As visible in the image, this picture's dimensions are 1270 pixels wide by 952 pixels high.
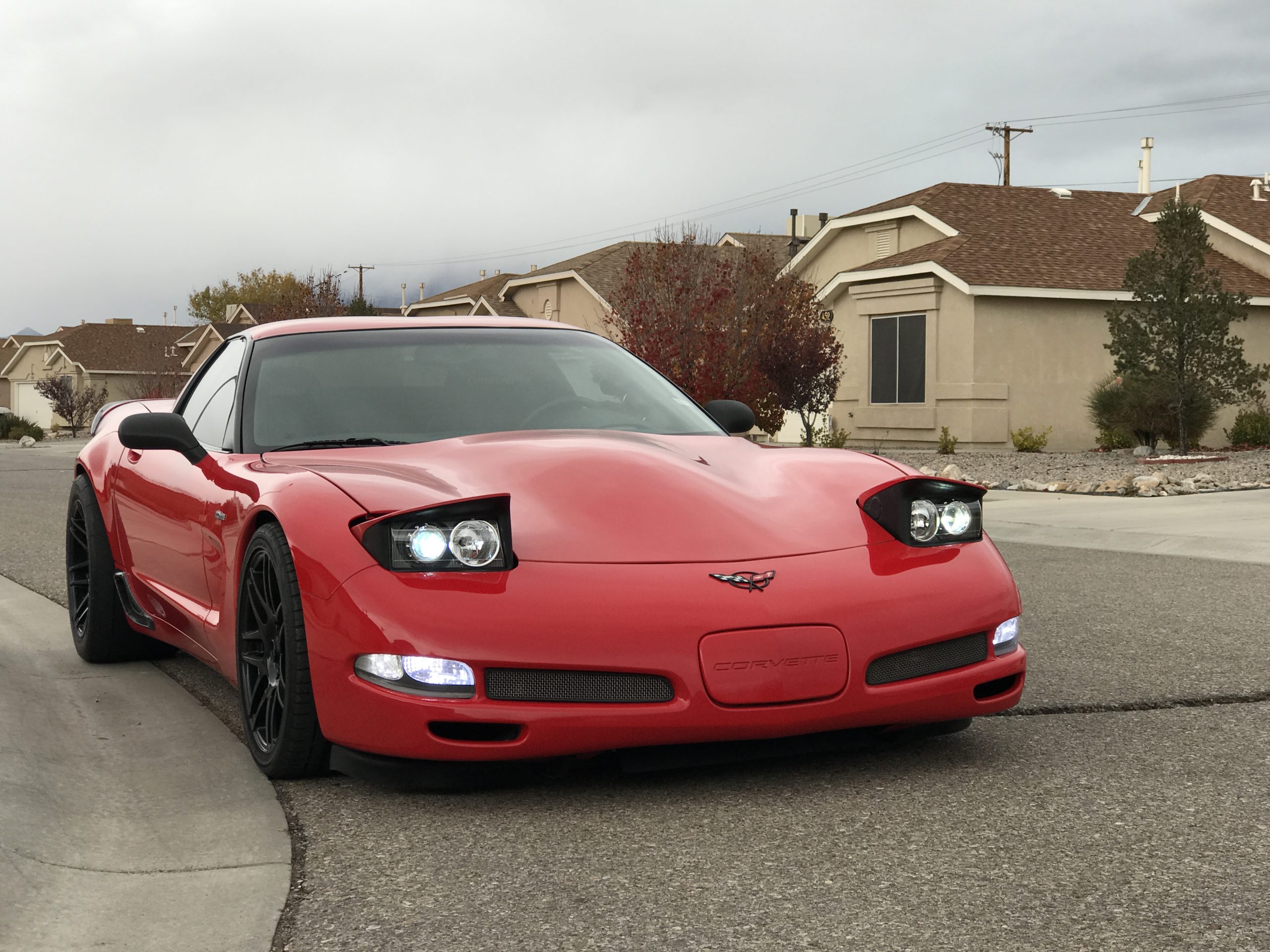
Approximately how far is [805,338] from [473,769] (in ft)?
74.0

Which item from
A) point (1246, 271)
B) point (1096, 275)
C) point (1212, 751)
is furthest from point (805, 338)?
point (1212, 751)

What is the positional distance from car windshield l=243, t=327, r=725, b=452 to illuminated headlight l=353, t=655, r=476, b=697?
122 centimetres

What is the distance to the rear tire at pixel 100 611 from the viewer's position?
19.8ft

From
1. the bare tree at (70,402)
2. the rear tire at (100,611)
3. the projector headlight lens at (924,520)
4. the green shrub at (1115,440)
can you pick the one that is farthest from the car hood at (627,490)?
the bare tree at (70,402)

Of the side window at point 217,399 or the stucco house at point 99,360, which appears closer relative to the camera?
the side window at point 217,399

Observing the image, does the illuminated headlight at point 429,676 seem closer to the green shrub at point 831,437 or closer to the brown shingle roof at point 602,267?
the green shrub at point 831,437

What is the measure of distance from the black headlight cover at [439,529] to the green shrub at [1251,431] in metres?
22.9

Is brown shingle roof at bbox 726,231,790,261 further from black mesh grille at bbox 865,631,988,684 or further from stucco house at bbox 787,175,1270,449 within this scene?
black mesh grille at bbox 865,631,988,684

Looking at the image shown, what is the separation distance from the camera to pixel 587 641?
11.7ft

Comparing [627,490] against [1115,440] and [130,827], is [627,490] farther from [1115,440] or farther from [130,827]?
[1115,440]

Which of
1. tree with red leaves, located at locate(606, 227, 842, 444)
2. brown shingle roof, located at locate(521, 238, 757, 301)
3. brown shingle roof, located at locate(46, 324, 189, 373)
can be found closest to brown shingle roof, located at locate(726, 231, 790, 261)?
brown shingle roof, located at locate(521, 238, 757, 301)

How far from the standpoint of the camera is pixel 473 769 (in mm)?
3766

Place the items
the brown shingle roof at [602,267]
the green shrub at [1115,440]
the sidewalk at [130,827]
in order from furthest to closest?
the brown shingle roof at [602,267]
the green shrub at [1115,440]
the sidewalk at [130,827]

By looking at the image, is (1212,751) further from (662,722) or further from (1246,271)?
(1246,271)
